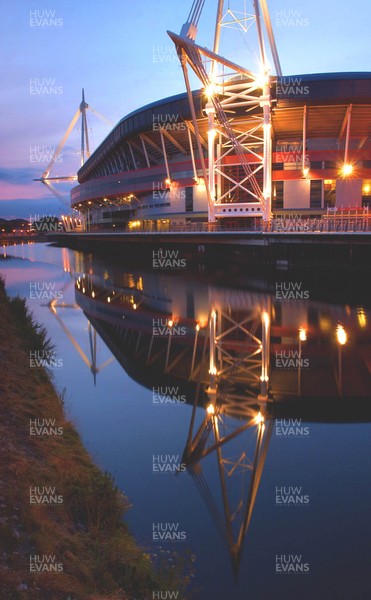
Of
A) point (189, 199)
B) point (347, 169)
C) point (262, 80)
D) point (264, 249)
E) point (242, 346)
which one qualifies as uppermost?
point (262, 80)

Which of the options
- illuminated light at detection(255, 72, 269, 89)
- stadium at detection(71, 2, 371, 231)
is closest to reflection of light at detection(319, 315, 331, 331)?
stadium at detection(71, 2, 371, 231)

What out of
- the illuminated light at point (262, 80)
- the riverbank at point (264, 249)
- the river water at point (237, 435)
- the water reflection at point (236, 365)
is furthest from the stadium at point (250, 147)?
the river water at point (237, 435)

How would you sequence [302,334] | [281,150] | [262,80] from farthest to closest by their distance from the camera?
[281,150] → [262,80] → [302,334]

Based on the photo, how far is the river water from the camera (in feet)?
17.2

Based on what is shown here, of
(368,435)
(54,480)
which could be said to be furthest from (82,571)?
(368,435)

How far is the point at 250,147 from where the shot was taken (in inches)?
1854

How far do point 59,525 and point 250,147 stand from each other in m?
46.1

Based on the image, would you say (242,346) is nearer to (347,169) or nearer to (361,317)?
(361,317)

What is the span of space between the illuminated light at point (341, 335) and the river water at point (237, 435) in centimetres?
6

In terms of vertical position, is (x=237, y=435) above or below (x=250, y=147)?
below

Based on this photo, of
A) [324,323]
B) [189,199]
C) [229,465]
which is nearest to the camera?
[229,465]

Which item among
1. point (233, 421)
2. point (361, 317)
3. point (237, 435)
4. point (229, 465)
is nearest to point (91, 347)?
point (233, 421)

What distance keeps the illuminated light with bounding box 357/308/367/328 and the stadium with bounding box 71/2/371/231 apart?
1054 cm

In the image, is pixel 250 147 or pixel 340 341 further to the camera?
pixel 250 147
